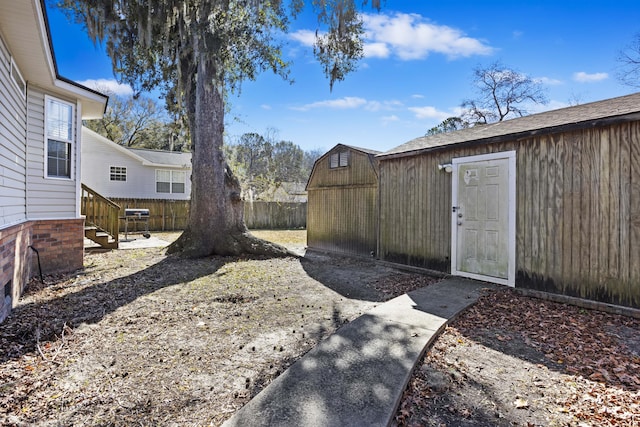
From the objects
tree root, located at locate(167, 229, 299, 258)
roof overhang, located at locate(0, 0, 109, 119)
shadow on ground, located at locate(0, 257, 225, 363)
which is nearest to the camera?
shadow on ground, located at locate(0, 257, 225, 363)

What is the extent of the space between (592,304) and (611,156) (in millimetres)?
1946

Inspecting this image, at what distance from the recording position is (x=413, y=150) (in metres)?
6.50

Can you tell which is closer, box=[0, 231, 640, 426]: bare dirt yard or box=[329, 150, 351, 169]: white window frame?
box=[0, 231, 640, 426]: bare dirt yard

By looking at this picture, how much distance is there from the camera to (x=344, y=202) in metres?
8.98

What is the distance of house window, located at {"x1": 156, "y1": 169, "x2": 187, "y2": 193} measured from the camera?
1783 centimetres

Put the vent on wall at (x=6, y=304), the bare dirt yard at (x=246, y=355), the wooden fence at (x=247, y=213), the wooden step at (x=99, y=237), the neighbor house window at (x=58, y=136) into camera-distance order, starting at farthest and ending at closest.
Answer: the wooden fence at (x=247, y=213) < the wooden step at (x=99, y=237) < the neighbor house window at (x=58, y=136) < the vent on wall at (x=6, y=304) < the bare dirt yard at (x=246, y=355)

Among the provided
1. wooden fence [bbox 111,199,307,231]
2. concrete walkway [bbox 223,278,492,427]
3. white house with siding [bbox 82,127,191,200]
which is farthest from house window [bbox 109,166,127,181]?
concrete walkway [bbox 223,278,492,427]

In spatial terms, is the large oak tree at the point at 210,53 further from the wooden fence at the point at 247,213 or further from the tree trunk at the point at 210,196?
the wooden fence at the point at 247,213

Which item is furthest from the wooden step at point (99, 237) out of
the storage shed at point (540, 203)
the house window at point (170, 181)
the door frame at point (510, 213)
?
the house window at point (170, 181)

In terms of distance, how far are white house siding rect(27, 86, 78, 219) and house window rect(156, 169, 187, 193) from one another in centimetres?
Result: 1259

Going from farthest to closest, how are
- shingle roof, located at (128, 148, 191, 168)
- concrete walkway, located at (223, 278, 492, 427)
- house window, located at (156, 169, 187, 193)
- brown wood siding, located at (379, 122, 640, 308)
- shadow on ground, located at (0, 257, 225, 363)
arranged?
house window, located at (156, 169, 187, 193) < shingle roof, located at (128, 148, 191, 168) < brown wood siding, located at (379, 122, 640, 308) < shadow on ground, located at (0, 257, 225, 363) < concrete walkway, located at (223, 278, 492, 427)

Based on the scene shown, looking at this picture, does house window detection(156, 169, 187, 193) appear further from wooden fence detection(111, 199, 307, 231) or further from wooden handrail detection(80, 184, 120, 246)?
wooden handrail detection(80, 184, 120, 246)

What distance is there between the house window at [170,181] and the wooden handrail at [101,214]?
9.13 metres

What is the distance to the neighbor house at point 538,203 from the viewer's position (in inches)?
158
